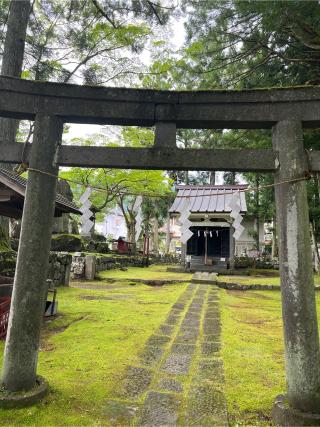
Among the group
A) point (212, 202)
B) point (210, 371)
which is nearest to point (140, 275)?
point (212, 202)

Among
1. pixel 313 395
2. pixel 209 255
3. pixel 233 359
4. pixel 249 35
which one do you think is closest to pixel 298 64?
pixel 249 35

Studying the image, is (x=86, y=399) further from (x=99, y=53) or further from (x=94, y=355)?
(x=99, y=53)

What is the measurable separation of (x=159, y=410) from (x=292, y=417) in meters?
1.24

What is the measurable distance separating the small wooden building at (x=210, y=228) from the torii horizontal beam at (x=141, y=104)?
48.9 ft

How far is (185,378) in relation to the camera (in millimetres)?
3973

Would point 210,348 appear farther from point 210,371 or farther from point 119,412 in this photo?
point 119,412

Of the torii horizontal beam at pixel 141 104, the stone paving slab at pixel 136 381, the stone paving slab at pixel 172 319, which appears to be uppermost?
the torii horizontal beam at pixel 141 104

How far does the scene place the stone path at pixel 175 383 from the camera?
3.08 metres

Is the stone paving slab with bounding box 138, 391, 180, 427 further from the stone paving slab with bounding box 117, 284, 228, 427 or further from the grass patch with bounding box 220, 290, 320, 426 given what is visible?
the grass patch with bounding box 220, 290, 320, 426

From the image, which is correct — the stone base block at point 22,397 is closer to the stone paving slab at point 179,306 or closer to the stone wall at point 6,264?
the stone paving slab at point 179,306

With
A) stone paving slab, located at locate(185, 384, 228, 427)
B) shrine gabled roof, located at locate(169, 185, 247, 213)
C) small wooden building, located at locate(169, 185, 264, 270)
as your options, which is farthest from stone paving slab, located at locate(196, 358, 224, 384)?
small wooden building, located at locate(169, 185, 264, 270)

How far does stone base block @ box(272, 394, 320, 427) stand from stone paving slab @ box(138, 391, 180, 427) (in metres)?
0.97

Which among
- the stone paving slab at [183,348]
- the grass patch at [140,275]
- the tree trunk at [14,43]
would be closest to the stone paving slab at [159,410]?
the stone paving slab at [183,348]

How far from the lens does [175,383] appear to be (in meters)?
3.81
